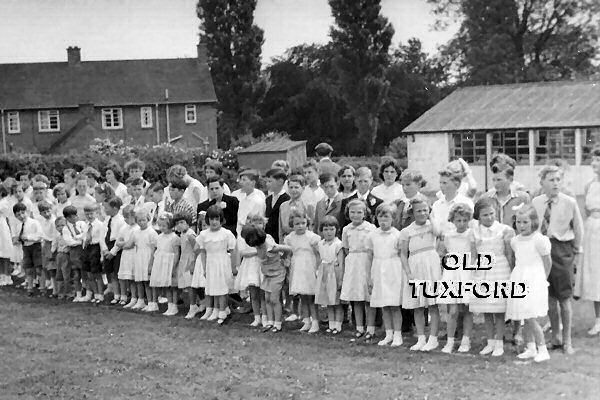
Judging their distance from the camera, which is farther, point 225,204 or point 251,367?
point 225,204

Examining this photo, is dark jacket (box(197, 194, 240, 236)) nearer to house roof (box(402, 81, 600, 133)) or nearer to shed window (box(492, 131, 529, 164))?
house roof (box(402, 81, 600, 133))

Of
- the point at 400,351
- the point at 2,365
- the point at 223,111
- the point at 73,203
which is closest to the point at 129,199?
the point at 73,203

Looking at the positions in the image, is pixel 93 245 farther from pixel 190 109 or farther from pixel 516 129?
pixel 190 109

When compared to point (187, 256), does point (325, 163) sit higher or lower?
higher

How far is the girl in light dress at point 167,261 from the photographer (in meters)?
12.4

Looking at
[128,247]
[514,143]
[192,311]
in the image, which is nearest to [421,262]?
[192,311]

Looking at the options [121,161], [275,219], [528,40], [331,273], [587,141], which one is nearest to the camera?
[331,273]

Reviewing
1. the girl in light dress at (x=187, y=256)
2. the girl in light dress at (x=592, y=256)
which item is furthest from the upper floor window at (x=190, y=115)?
the girl in light dress at (x=592, y=256)

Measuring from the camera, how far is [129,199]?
14.4 meters

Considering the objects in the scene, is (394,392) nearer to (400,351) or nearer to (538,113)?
(400,351)

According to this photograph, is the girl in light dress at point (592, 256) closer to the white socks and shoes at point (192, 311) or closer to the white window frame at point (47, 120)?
the white socks and shoes at point (192, 311)

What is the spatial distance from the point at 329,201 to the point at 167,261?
103 inches

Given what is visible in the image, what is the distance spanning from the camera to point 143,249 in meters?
12.8

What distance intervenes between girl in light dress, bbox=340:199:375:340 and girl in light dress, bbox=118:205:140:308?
3901 millimetres
